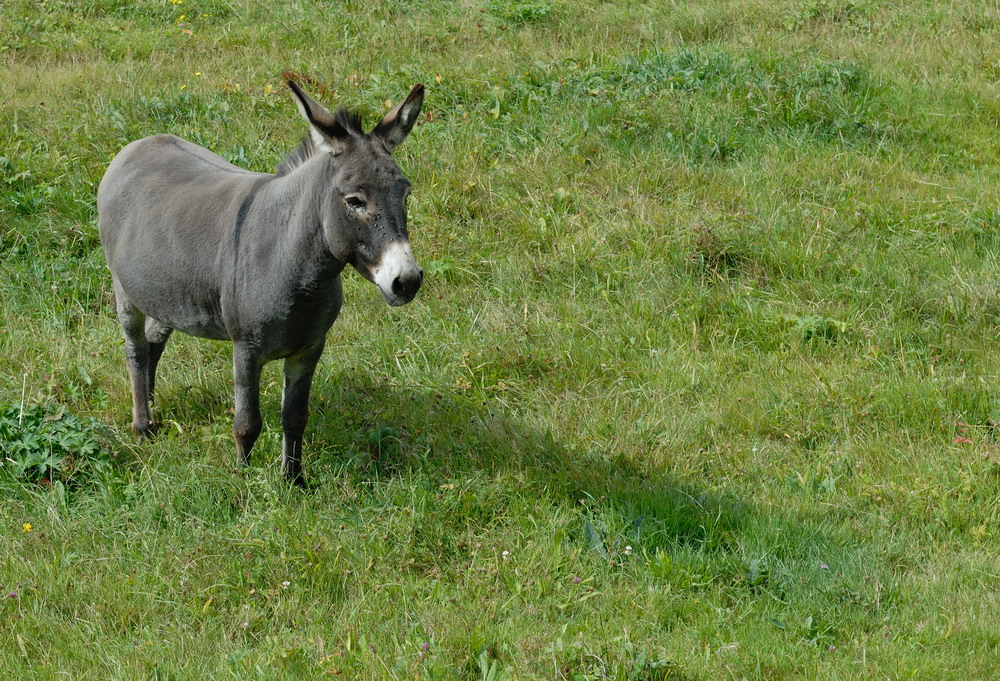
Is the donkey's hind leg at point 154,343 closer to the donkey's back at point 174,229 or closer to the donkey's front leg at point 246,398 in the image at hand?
the donkey's back at point 174,229

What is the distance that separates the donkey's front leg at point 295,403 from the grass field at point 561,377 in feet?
0.57

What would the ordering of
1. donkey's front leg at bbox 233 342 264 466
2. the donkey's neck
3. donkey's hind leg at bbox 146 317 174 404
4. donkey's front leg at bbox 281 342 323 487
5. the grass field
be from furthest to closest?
donkey's hind leg at bbox 146 317 174 404, donkey's front leg at bbox 281 342 323 487, donkey's front leg at bbox 233 342 264 466, the donkey's neck, the grass field

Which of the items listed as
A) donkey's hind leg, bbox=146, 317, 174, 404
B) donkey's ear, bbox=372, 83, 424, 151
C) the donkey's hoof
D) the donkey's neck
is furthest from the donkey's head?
the donkey's hoof

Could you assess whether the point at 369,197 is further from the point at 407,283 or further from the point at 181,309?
the point at 181,309

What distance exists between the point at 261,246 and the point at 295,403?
865mm

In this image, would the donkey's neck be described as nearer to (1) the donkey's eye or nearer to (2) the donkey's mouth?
(1) the donkey's eye

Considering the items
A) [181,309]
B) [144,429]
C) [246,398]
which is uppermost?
[181,309]

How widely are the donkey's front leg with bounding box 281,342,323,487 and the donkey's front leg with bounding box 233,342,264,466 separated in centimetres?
17

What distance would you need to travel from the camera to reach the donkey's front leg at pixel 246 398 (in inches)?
195

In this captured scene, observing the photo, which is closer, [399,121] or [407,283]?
[407,283]

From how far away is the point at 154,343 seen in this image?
5.98 meters

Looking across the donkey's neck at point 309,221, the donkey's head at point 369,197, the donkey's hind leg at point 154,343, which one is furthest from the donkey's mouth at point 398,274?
the donkey's hind leg at point 154,343

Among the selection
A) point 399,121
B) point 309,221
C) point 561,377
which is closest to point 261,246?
point 309,221

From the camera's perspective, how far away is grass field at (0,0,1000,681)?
4.26m
